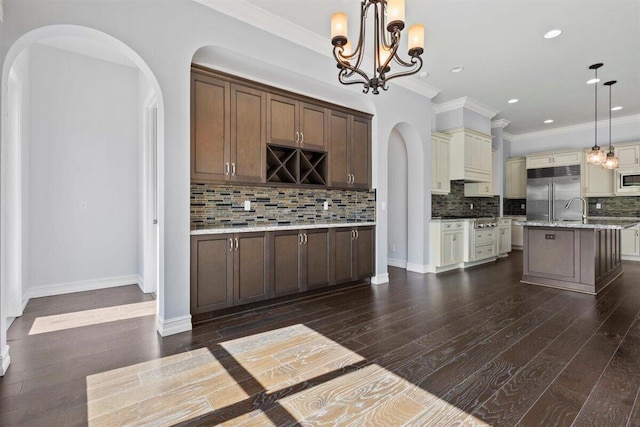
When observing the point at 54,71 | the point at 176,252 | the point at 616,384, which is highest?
the point at 54,71

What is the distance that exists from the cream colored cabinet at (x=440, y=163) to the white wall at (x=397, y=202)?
49 centimetres

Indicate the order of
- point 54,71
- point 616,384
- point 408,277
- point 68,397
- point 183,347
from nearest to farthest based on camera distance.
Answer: point 68,397 → point 616,384 → point 183,347 → point 54,71 → point 408,277

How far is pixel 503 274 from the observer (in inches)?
202

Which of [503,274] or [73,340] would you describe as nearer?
[73,340]

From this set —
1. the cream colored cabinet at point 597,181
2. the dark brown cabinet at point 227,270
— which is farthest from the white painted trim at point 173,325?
the cream colored cabinet at point 597,181

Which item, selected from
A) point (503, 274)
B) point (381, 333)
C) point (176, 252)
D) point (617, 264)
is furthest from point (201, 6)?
point (617, 264)

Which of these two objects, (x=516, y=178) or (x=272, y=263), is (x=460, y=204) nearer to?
(x=516, y=178)

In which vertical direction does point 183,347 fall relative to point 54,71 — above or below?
below

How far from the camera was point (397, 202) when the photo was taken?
5.84 metres

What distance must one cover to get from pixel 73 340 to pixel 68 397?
95cm

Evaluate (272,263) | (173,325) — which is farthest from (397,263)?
(173,325)

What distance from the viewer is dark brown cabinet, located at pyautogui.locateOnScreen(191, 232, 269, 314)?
2.96 metres

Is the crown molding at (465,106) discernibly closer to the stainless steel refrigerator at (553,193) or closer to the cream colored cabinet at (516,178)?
the stainless steel refrigerator at (553,193)

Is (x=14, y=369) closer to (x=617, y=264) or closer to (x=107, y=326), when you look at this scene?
(x=107, y=326)
